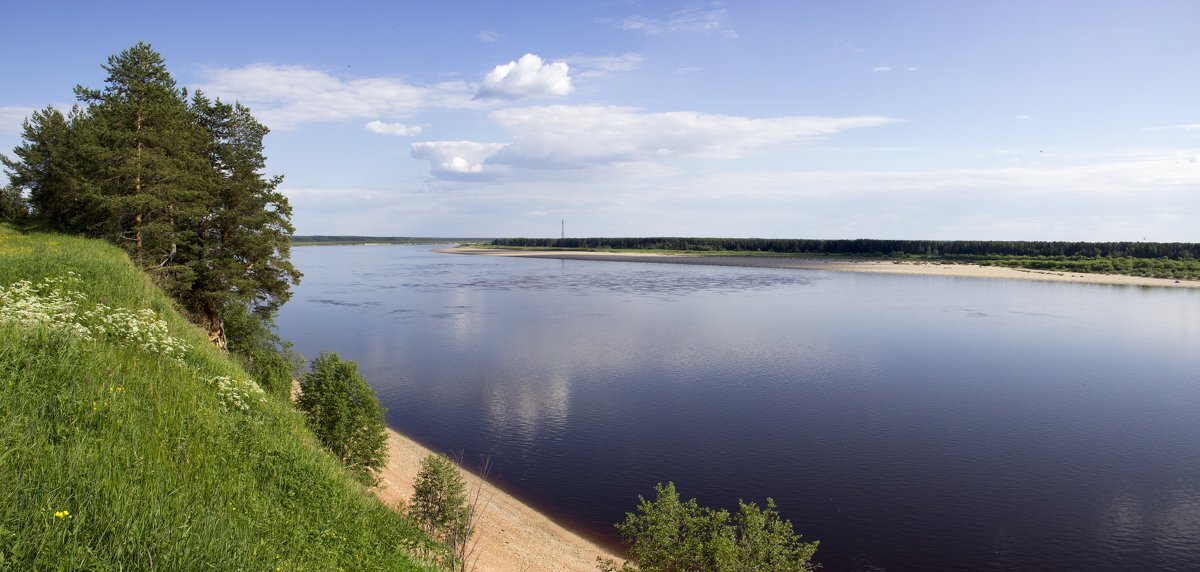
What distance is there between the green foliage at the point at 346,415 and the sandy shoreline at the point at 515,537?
4.02 feet

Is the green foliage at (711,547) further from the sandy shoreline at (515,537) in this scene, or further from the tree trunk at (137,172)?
the tree trunk at (137,172)

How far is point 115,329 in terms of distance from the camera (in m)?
13.0

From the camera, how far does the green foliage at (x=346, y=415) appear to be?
23.0 meters

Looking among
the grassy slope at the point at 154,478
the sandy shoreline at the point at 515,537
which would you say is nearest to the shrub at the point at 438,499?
the sandy shoreline at the point at 515,537

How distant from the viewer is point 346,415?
Result: 2373 centimetres

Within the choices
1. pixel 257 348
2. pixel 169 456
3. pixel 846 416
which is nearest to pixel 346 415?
pixel 257 348

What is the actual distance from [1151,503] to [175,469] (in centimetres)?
3220

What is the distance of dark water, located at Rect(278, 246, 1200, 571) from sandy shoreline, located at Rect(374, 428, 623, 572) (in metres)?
1.05

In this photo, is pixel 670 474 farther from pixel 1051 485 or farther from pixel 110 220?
pixel 110 220

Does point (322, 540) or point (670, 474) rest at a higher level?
point (322, 540)

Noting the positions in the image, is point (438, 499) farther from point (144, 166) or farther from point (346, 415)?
point (144, 166)

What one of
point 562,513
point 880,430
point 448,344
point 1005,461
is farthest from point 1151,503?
point 448,344

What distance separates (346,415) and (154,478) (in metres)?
15.5

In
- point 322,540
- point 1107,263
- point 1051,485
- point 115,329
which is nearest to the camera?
point 322,540
